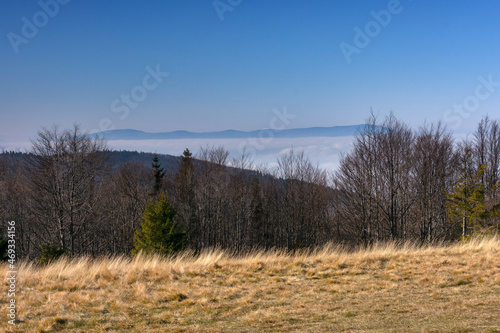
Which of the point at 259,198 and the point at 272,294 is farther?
the point at 259,198

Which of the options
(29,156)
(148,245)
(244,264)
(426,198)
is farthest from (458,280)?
(29,156)

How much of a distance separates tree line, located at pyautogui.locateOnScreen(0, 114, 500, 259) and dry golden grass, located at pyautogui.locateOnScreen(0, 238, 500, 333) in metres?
7.84

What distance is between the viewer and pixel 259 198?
55375mm

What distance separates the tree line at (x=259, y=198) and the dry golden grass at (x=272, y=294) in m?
7.84

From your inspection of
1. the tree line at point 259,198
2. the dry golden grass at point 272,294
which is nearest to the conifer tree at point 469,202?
the tree line at point 259,198

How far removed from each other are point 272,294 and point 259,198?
155 ft

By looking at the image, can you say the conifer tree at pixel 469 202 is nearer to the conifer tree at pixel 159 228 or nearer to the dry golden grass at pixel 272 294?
the dry golden grass at pixel 272 294

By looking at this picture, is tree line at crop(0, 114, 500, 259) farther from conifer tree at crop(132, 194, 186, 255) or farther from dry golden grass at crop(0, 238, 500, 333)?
dry golden grass at crop(0, 238, 500, 333)

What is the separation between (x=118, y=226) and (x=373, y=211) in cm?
3278

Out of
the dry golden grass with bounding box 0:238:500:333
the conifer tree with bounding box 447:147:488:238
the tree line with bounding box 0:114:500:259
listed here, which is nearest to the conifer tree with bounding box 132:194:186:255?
the tree line with bounding box 0:114:500:259

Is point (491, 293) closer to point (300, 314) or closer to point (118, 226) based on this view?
point (300, 314)

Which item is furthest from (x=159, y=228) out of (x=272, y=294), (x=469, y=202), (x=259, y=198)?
(x=259, y=198)

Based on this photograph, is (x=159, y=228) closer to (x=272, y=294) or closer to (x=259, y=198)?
(x=272, y=294)

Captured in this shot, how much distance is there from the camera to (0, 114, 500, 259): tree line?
28.8 meters
